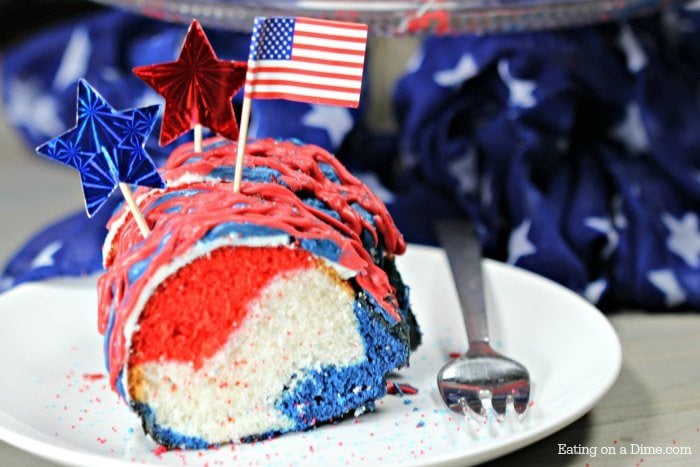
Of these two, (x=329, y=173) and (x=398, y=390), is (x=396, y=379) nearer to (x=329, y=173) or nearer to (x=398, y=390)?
(x=398, y=390)

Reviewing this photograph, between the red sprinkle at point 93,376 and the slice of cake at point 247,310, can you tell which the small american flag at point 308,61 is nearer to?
the slice of cake at point 247,310

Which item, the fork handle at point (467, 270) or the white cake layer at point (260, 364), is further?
the fork handle at point (467, 270)

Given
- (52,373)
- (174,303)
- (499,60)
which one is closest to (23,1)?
(499,60)

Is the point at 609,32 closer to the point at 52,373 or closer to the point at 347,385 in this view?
the point at 347,385

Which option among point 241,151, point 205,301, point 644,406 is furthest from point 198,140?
point 644,406

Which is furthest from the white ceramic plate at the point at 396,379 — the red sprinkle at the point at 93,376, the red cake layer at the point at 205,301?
the red cake layer at the point at 205,301

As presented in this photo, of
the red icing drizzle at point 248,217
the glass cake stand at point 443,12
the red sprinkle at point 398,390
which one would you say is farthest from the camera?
the glass cake stand at point 443,12

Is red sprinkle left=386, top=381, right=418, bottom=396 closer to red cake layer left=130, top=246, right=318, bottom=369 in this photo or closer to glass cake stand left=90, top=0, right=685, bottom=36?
red cake layer left=130, top=246, right=318, bottom=369
